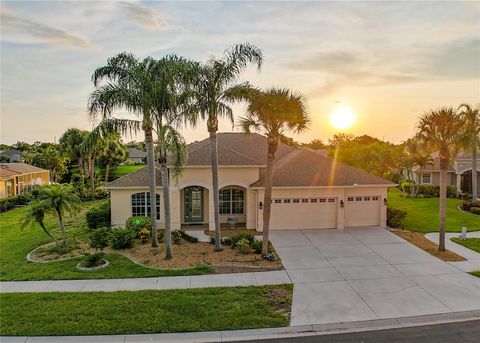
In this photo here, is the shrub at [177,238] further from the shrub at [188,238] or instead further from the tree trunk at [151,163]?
the tree trunk at [151,163]

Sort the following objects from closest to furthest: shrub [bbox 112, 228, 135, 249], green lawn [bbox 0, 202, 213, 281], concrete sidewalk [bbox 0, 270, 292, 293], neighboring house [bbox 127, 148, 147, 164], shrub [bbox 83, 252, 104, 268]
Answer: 1. concrete sidewalk [bbox 0, 270, 292, 293]
2. green lawn [bbox 0, 202, 213, 281]
3. shrub [bbox 83, 252, 104, 268]
4. shrub [bbox 112, 228, 135, 249]
5. neighboring house [bbox 127, 148, 147, 164]

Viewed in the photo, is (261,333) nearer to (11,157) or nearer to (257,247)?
(257,247)

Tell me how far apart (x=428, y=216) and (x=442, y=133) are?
10.8 metres

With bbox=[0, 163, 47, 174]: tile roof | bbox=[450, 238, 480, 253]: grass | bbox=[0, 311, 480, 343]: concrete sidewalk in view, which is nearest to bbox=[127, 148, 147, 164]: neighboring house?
bbox=[0, 163, 47, 174]: tile roof

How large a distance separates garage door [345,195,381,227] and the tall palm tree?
12.2 meters

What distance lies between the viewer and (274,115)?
14469 millimetres

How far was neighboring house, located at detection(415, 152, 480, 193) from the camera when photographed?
34.3m

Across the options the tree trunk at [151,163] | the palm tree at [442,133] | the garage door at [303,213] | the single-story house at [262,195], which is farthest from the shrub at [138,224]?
the palm tree at [442,133]

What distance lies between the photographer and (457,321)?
1032 centimetres

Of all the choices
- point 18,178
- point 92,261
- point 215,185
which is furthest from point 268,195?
point 18,178

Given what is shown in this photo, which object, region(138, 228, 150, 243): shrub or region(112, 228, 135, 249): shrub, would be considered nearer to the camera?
region(112, 228, 135, 249): shrub

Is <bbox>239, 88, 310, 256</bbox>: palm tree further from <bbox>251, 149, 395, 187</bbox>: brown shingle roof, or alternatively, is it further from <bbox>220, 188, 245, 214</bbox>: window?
<bbox>220, 188, 245, 214</bbox>: window

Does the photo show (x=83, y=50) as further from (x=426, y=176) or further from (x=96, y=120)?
(x=426, y=176)

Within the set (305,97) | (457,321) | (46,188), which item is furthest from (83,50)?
(457,321)
